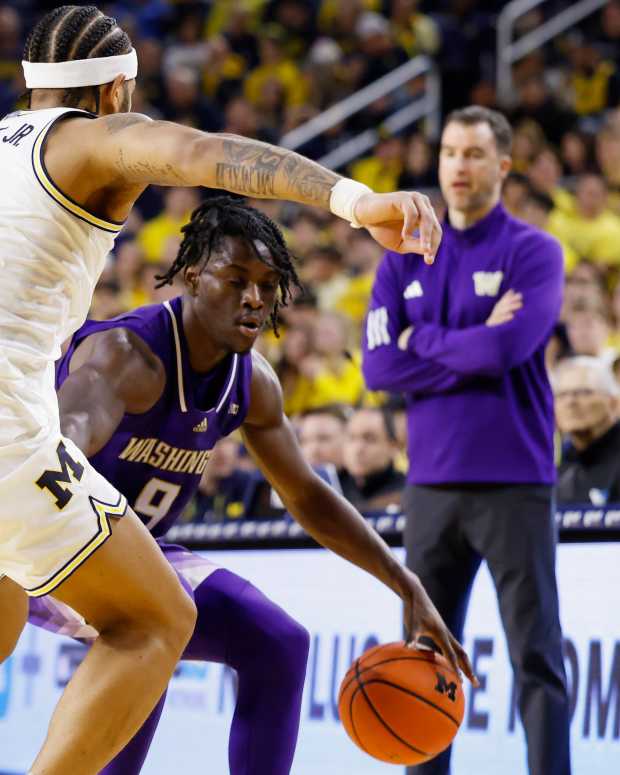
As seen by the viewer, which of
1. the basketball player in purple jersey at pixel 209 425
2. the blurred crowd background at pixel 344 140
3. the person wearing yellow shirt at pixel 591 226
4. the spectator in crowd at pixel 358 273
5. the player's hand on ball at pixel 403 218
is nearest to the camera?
the player's hand on ball at pixel 403 218

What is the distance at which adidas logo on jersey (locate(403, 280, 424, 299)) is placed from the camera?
5.11 meters

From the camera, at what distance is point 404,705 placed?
4066mm

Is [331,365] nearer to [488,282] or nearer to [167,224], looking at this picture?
[167,224]

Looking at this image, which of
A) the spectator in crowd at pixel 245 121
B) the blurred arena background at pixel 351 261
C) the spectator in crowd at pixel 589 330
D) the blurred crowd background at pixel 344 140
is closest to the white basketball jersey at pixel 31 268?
the blurred arena background at pixel 351 261

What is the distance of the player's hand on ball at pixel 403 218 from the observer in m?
2.70

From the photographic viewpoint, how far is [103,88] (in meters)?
3.37

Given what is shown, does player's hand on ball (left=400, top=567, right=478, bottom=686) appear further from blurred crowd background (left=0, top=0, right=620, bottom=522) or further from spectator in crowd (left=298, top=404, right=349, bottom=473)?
spectator in crowd (left=298, top=404, right=349, bottom=473)

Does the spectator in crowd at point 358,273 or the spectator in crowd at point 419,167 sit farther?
the spectator in crowd at point 419,167

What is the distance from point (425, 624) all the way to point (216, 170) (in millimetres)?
1816

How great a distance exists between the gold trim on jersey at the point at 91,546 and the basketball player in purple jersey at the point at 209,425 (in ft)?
2.05

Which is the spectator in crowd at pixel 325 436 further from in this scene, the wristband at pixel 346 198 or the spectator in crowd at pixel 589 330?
the wristband at pixel 346 198

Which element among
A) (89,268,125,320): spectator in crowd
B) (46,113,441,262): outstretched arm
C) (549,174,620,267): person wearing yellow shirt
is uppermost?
(549,174,620,267): person wearing yellow shirt

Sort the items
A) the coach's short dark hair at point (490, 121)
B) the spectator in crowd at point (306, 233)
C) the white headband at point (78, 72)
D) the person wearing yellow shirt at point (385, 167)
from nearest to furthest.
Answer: the white headband at point (78, 72) < the coach's short dark hair at point (490, 121) < the spectator in crowd at point (306, 233) < the person wearing yellow shirt at point (385, 167)

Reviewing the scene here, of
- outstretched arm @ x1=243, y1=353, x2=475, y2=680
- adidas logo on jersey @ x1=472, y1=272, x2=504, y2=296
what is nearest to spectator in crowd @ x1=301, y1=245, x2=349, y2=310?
adidas logo on jersey @ x1=472, y1=272, x2=504, y2=296
